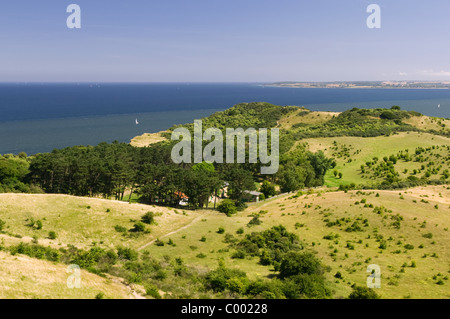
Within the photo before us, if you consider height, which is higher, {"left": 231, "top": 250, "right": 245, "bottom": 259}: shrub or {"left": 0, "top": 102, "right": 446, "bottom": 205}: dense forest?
{"left": 0, "top": 102, "right": 446, "bottom": 205}: dense forest

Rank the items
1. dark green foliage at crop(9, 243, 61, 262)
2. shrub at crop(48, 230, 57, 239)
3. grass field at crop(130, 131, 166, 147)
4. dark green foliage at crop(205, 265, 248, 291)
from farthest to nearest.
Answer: grass field at crop(130, 131, 166, 147)
shrub at crop(48, 230, 57, 239)
dark green foliage at crop(9, 243, 61, 262)
dark green foliage at crop(205, 265, 248, 291)

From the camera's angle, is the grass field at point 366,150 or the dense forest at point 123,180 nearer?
the dense forest at point 123,180

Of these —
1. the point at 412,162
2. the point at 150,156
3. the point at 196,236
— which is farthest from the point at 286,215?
the point at 412,162

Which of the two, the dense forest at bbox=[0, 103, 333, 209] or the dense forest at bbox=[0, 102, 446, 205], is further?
the dense forest at bbox=[0, 102, 446, 205]

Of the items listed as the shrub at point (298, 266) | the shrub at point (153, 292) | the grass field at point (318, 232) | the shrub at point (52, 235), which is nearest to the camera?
the shrub at point (153, 292)

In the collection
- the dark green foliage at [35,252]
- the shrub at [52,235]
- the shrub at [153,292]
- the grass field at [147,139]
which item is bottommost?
the shrub at [52,235]

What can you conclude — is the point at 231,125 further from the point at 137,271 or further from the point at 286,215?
the point at 137,271

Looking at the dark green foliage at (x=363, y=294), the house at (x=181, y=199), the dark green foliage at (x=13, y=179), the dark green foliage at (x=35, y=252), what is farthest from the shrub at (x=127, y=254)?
the dark green foliage at (x=13, y=179)

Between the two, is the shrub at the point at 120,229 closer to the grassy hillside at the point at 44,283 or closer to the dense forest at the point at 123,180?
the grassy hillside at the point at 44,283

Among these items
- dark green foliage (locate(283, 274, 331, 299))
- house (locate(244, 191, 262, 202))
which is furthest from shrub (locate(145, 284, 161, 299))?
house (locate(244, 191, 262, 202))

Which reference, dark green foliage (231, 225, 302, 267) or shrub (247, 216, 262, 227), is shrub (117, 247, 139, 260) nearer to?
dark green foliage (231, 225, 302, 267)

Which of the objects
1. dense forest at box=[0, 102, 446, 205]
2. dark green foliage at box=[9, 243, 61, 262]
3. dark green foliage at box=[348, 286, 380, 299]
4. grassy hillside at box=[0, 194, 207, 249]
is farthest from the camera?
dense forest at box=[0, 102, 446, 205]
